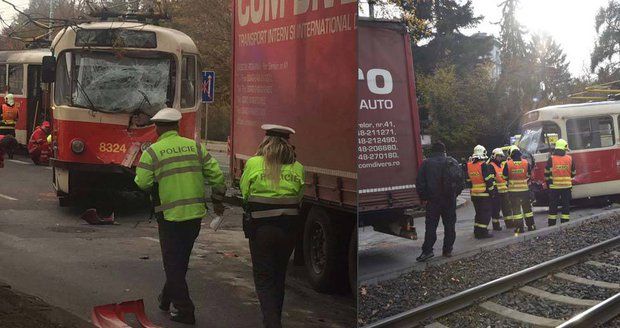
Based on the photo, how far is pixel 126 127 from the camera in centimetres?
220

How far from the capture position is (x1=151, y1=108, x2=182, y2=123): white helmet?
2.19 metres

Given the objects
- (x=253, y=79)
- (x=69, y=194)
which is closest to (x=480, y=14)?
(x=253, y=79)

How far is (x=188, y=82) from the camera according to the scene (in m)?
2.24

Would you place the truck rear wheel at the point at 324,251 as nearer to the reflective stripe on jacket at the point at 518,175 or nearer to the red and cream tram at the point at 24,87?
the reflective stripe on jacket at the point at 518,175

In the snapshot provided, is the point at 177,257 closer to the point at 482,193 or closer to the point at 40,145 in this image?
the point at 40,145

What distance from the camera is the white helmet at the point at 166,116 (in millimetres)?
2186

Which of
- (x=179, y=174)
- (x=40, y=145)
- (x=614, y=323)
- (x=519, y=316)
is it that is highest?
(x=40, y=145)

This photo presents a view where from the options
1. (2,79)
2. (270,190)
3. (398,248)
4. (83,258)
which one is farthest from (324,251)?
(2,79)

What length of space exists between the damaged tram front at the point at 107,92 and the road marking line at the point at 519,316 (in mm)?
1247

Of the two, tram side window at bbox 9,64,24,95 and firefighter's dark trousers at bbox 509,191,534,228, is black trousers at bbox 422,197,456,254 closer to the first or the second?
firefighter's dark trousers at bbox 509,191,534,228

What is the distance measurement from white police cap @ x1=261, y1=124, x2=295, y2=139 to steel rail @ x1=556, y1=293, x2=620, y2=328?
118cm

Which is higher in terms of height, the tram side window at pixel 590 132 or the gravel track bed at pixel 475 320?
the tram side window at pixel 590 132

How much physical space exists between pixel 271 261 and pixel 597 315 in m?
1.25

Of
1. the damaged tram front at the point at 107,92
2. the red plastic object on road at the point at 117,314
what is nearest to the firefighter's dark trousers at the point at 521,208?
the damaged tram front at the point at 107,92
